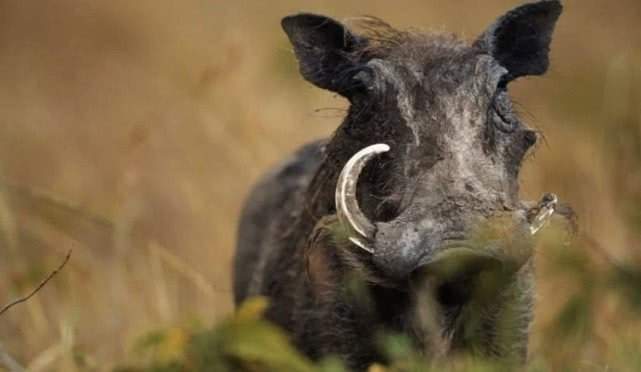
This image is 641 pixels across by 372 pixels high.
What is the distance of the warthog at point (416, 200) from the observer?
4.02 metres

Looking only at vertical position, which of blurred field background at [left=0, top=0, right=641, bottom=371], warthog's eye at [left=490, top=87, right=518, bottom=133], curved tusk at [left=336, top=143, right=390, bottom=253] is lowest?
blurred field background at [left=0, top=0, right=641, bottom=371]

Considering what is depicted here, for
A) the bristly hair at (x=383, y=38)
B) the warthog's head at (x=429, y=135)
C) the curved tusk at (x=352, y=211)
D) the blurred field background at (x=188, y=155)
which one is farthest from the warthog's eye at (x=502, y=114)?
the curved tusk at (x=352, y=211)

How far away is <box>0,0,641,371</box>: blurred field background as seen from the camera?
3559 mm

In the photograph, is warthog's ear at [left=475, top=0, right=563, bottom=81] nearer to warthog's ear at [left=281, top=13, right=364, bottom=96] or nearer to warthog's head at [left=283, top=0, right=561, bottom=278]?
warthog's head at [left=283, top=0, right=561, bottom=278]

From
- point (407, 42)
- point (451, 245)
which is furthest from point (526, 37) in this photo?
point (451, 245)

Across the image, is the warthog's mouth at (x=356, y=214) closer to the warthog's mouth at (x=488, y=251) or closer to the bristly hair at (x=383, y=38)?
the warthog's mouth at (x=488, y=251)

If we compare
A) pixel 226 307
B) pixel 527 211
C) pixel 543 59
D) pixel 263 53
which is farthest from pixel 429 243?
pixel 263 53

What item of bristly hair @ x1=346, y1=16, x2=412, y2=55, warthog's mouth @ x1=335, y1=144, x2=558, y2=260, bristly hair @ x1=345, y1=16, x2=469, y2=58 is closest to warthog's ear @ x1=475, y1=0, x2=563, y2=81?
A: bristly hair @ x1=345, y1=16, x2=469, y2=58

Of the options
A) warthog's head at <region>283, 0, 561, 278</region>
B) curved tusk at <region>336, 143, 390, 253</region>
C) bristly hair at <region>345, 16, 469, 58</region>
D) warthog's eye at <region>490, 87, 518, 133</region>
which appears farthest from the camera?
bristly hair at <region>345, 16, 469, 58</region>

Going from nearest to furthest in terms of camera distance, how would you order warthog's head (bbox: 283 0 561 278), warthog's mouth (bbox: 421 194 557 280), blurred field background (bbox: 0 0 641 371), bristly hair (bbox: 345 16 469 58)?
1. blurred field background (bbox: 0 0 641 371)
2. warthog's mouth (bbox: 421 194 557 280)
3. warthog's head (bbox: 283 0 561 278)
4. bristly hair (bbox: 345 16 469 58)

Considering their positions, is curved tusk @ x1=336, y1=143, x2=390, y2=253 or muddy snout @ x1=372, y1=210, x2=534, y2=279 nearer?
muddy snout @ x1=372, y1=210, x2=534, y2=279

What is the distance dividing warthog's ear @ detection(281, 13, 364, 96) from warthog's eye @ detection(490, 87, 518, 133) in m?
0.49

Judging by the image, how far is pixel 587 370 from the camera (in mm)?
3516

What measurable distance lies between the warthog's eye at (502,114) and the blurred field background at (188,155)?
0.20m
